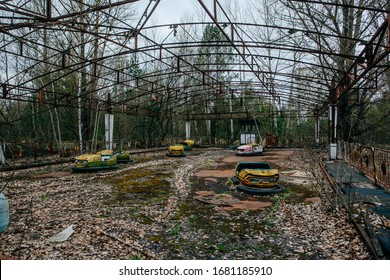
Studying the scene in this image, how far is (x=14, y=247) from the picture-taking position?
4.10 metres

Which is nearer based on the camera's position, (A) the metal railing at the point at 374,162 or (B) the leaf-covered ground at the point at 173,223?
(B) the leaf-covered ground at the point at 173,223

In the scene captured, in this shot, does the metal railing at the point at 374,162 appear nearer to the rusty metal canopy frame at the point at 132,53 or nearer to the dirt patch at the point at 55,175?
the rusty metal canopy frame at the point at 132,53

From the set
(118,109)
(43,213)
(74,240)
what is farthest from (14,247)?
(118,109)

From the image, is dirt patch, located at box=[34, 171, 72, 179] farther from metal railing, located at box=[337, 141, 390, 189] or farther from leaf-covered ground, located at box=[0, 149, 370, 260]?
metal railing, located at box=[337, 141, 390, 189]

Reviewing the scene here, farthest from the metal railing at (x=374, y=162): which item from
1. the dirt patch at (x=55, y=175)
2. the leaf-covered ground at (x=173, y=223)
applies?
the dirt patch at (x=55, y=175)

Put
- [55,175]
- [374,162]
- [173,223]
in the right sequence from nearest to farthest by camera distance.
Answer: [173,223]
[374,162]
[55,175]

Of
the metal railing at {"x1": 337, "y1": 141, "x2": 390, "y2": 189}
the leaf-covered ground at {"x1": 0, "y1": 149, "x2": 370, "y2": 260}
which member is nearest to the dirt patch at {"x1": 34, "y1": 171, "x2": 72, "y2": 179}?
the leaf-covered ground at {"x1": 0, "y1": 149, "x2": 370, "y2": 260}

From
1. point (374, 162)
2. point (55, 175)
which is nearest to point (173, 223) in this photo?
point (374, 162)

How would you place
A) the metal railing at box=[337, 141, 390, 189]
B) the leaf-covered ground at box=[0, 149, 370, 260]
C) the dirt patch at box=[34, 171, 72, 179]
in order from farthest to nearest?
the dirt patch at box=[34, 171, 72, 179] → the metal railing at box=[337, 141, 390, 189] → the leaf-covered ground at box=[0, 149, 370, 260]

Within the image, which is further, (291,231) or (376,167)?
(376,167)

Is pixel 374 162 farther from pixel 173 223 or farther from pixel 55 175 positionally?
pixel 55 175

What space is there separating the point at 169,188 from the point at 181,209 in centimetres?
227

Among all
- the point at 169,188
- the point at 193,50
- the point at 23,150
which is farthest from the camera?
the point at 193,50
